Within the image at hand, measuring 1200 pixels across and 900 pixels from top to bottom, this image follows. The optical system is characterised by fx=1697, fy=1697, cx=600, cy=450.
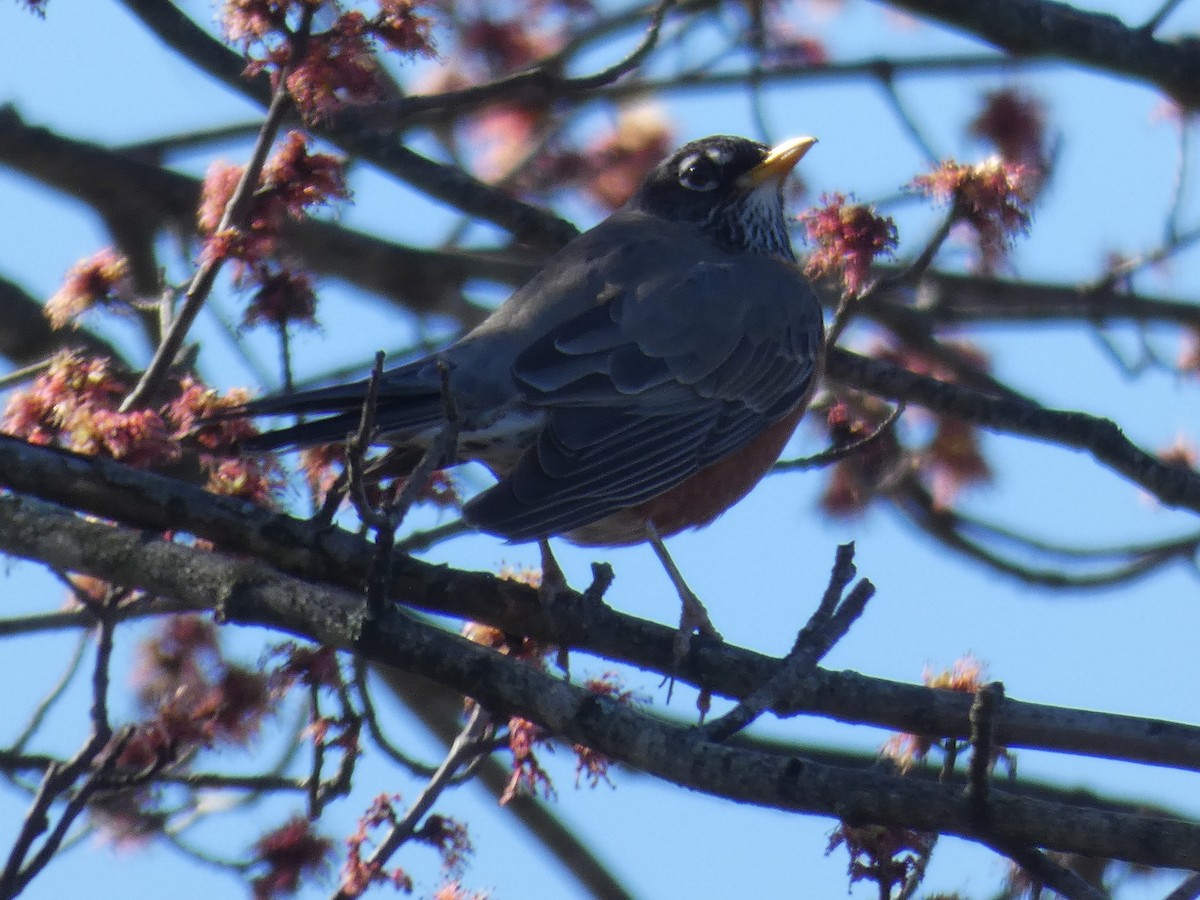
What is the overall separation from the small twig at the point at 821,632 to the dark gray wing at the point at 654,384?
82cm

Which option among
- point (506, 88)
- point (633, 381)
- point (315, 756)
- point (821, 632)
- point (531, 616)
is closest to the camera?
point (821, 632)

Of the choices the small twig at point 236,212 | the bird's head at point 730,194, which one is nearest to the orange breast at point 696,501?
the bird's head at point 730,194

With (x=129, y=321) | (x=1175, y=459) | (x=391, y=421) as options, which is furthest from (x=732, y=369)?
(x=1175, y=459)

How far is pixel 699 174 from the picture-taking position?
570 centimetres

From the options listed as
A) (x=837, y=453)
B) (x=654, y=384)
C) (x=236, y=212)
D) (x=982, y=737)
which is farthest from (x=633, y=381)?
(x=982, y=737)

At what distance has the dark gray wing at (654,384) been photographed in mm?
3945

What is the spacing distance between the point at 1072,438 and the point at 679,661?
5.30ft

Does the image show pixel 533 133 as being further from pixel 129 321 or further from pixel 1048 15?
pixel 129 321

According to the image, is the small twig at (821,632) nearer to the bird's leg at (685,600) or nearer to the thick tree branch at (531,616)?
the thick tree branch at (531,616)

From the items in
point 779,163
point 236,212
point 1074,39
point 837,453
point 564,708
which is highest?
point 1074,39

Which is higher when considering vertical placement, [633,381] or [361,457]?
[633,381]

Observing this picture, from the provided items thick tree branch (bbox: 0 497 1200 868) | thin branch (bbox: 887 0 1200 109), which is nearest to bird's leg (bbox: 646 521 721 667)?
thick tree branch (bbox: 0 497 1200 868)

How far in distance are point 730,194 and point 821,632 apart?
9.53ft

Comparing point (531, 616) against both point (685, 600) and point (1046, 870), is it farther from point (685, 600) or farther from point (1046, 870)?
point (1046, 870)
